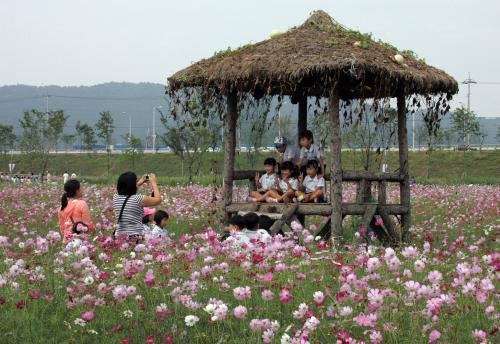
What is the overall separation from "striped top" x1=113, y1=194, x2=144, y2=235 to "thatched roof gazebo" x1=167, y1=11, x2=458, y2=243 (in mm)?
2456

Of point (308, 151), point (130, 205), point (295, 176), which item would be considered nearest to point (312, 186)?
point (295, 176)

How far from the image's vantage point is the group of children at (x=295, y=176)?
37.5 ft

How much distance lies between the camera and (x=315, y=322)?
411 centimetres

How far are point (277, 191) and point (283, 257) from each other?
17.8 ft

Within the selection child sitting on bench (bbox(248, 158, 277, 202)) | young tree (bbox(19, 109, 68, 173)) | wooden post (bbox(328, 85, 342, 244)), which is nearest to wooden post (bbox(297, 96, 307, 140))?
child sitting on bench (bbox(248, 158, 277, 202))

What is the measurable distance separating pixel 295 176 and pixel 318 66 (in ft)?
8.19

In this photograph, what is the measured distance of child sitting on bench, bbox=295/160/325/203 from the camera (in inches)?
447

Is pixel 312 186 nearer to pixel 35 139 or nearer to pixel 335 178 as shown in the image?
pixel 335 178

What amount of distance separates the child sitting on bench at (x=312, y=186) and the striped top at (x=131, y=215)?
3007 millimetres

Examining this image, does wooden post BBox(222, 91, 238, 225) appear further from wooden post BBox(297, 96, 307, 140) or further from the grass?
the grass

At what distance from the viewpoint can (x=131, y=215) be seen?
916cm

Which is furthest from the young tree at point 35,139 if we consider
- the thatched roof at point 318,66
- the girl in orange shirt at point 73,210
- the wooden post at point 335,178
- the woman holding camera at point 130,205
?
the girl in orange shirt at point 73,210

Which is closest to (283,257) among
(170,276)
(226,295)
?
(226,295)

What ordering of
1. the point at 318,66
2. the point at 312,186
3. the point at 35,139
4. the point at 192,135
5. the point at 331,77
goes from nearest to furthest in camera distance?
1. the point at 318,66
2. the point at 331,77
3. the point at 312,186
4. the point at 192,135
5. the point at 35,139
